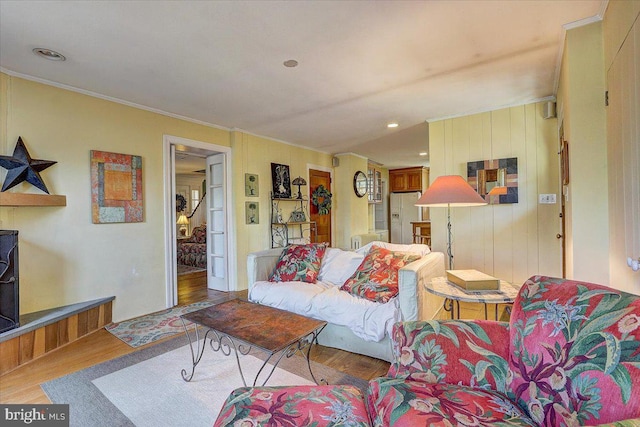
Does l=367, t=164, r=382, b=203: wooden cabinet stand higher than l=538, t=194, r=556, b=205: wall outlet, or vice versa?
l=367, t=164, r=382, b=203: wooden cabinet

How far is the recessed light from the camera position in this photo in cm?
222

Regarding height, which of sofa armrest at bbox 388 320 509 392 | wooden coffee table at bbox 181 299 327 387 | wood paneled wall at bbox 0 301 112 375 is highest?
sofa armrest at bbox 388 320 509 392

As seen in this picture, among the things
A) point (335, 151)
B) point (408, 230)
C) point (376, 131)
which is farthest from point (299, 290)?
point (408, 230)

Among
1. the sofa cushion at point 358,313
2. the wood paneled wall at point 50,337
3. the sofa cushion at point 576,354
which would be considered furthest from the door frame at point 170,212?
the sofa cushion at point 576,354

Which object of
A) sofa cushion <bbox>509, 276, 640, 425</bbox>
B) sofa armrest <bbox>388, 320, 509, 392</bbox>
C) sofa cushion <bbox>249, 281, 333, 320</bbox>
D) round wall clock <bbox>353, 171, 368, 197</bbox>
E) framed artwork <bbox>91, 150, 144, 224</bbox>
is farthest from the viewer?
round wall clock <bbox>353, 171, 368, 197</bbox>

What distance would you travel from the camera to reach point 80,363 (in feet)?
7.43

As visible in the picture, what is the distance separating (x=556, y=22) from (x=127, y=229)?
13.8ft

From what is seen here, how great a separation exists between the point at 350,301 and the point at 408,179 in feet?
21.1

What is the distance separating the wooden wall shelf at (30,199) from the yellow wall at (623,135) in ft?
13.3

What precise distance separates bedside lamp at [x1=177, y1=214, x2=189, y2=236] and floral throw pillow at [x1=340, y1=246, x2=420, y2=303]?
675 centimetres

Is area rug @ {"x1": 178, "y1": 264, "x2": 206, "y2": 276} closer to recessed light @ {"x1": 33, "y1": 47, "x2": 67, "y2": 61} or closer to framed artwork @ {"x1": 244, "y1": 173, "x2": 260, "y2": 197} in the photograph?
framed artwork @ {"x1": 244, "y1": 173, "x2": 260, "y2": 197}

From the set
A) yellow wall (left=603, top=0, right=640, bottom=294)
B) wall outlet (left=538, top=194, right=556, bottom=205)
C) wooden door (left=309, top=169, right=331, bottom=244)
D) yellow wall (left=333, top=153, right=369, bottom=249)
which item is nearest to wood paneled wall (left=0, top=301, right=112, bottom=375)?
wooden door (left=309, top=169, right=331, bottom=244)

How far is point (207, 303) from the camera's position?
3729 mm

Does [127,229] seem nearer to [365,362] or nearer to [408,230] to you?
[365,362]
